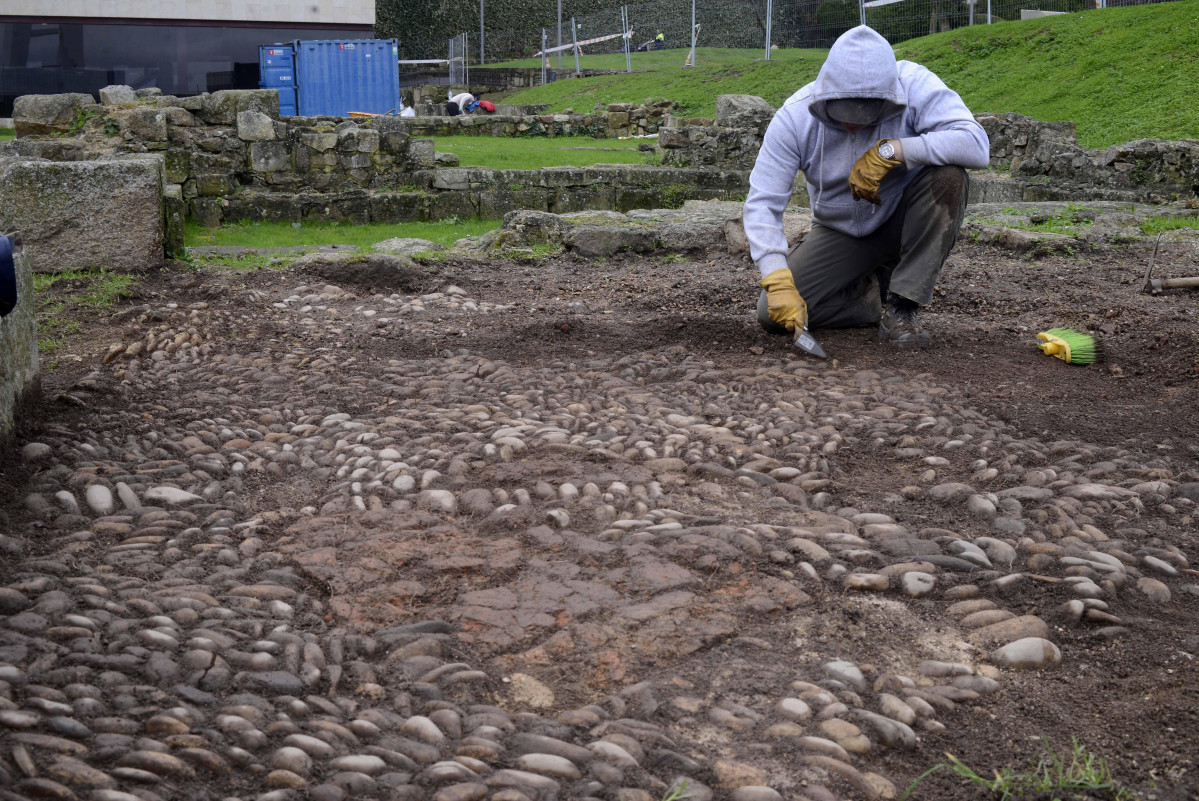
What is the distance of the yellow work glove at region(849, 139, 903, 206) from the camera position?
4.54 metres

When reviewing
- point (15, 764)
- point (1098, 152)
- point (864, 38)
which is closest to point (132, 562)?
point (15, 764)

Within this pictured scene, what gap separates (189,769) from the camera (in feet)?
5.91

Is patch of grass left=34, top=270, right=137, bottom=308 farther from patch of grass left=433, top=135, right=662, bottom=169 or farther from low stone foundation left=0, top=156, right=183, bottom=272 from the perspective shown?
patch of grass left=433, top=135, right=662, bottom=169

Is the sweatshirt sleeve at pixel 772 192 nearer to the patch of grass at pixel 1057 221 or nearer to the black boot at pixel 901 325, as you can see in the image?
the black boot at pixel 901 325

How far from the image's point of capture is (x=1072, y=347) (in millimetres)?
4570

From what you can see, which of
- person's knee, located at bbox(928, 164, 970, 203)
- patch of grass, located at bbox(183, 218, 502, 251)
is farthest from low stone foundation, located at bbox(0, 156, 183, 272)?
person's knee, located at bbox(928, 164, 970, 203)

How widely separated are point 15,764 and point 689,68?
30033mm

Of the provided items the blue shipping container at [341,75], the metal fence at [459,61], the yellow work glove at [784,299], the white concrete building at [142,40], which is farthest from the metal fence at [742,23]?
the yellow work glove at [784,299]

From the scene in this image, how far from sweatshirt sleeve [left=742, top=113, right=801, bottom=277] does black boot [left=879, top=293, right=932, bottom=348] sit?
2.08 ft

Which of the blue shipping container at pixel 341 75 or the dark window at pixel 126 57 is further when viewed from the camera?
the dark window at pixel 126 57

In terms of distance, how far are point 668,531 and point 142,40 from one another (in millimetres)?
29574

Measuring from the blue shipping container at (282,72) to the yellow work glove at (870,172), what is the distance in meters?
24.0

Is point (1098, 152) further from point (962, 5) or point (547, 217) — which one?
point (962, 5)

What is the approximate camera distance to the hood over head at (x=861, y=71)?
4.36m
